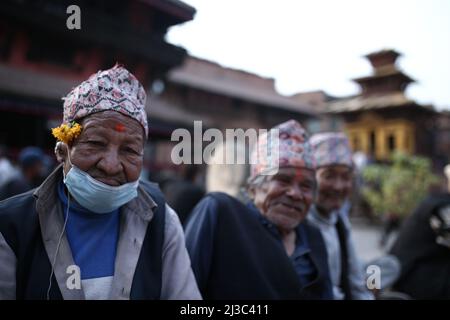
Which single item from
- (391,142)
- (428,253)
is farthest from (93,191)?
(391,142)

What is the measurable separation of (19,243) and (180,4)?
4.31ft

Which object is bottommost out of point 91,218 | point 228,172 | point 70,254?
point 70,254

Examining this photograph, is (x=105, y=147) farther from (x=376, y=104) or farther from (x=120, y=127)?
(x=376, y=104)

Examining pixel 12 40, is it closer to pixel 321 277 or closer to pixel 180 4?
pixel 180 4

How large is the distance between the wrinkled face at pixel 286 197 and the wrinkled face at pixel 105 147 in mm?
869

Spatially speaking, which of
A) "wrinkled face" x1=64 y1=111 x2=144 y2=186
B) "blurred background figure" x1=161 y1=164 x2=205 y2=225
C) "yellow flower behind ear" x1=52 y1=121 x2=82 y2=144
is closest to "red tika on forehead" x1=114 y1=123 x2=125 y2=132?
"wrinkled face" x1=64 y1=111 x2=144 y2=186

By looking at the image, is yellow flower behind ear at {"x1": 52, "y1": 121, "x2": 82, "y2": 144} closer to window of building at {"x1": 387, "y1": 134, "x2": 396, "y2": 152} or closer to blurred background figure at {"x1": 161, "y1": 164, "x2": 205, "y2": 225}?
blurred background figure at {"x1": 161, "y1": 164, "x2": 205, "y2": 225}

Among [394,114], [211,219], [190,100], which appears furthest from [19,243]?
[394,114]

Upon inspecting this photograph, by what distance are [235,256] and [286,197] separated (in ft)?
1.39

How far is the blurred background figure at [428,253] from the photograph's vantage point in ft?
9.37

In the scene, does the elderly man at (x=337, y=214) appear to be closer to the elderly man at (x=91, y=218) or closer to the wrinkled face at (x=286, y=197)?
the wrinkled face at (x=286, y=197)

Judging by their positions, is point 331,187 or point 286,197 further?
point 331,187

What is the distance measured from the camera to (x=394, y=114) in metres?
19.3

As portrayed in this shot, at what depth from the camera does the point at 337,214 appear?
2.54 metres
